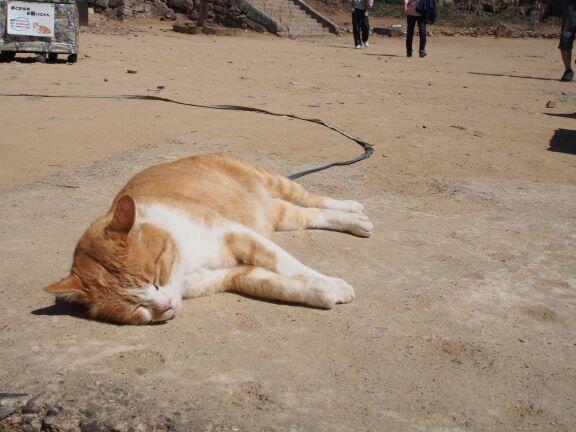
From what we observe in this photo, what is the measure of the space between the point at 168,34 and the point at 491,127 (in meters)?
13.8

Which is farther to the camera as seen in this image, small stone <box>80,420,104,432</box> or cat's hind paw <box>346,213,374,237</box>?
cat's hind paw <box>346,213,374,237</box>

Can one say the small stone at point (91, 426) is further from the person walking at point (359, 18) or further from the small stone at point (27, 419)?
the person walking at point (359, 18)

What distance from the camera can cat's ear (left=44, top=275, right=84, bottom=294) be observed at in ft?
9.30

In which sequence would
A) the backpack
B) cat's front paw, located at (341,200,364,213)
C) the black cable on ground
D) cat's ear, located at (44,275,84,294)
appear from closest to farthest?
1. cat's ear, located at (44,275,84,294)
2. cat's front paw, located at (341,200,364,213)
3. the black cable on ground
4. the backpack

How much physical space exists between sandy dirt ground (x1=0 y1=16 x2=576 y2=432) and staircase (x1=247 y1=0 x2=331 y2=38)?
13267 millimetres

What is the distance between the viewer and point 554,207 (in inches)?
186

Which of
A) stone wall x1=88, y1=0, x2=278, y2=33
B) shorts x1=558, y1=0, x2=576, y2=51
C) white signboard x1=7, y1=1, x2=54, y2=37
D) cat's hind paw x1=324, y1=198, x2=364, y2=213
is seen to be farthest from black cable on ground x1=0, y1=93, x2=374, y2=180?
stone wall x1=88, y1=0, x2=278, y2=33

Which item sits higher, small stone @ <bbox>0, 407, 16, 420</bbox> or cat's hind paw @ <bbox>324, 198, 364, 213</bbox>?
cat's hind paw @ <bbox>324, 198, 364, 213</bbox>

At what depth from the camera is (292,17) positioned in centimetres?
2203

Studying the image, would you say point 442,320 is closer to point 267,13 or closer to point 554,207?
point 554,207

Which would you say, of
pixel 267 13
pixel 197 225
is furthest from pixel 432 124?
pixel 267 13

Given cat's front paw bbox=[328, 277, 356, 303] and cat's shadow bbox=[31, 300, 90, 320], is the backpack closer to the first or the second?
cat's front paw bbox=[328, 277, 356, 303]

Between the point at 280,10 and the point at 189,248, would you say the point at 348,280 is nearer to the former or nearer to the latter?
the point at 189,248

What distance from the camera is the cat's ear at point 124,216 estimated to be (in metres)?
2.91
